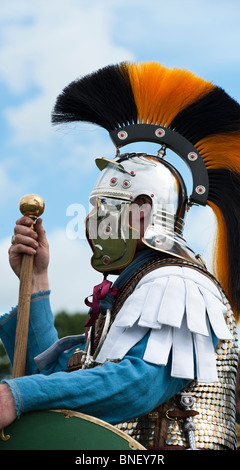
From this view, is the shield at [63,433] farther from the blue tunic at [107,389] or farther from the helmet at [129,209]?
the helmet at [129,209]

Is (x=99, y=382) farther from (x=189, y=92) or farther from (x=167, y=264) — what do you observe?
(x=189, y=92)

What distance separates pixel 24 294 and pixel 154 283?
3.08 feet

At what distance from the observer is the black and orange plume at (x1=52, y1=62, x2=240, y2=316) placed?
4281 mm

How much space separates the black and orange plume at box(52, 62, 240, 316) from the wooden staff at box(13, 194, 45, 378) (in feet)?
2.26

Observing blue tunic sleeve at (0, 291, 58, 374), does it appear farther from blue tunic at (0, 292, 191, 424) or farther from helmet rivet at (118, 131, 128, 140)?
blue tunic at (0, 292, 191, 424)

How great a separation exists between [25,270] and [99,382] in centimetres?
121

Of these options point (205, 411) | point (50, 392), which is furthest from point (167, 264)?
point (50, 392)

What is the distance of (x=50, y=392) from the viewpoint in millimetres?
3064

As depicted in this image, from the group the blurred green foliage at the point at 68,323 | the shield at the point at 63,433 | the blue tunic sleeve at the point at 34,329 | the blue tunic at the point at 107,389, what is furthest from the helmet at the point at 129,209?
the blurred green foliage at the point at 68,323

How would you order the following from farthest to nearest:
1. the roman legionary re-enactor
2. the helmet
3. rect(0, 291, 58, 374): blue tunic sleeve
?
rect(0, 291, 58, 374): blue tunic sleeve → the helmet → the roman legionary re-enactor

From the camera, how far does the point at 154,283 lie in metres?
3.55

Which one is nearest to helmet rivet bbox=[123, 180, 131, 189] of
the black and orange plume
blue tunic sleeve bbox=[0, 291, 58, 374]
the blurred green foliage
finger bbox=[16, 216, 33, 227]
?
the black and orange plume

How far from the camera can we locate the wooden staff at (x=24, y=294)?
Answer: 4.07 meters

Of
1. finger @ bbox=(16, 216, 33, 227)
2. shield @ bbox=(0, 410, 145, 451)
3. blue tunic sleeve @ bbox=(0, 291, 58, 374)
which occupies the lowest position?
shield @ bbox=(0, 410, 145, 451)
